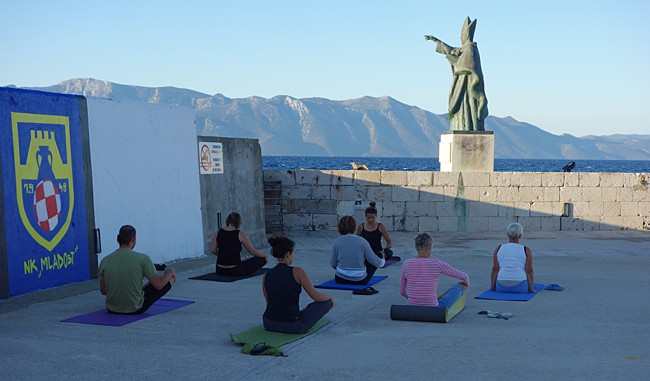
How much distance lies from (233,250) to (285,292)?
3.89m

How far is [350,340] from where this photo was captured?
6.99 m

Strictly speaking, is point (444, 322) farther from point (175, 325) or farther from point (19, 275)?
point (19, 275)

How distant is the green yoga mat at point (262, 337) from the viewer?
6.67m

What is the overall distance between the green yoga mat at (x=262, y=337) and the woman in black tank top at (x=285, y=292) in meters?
0.06

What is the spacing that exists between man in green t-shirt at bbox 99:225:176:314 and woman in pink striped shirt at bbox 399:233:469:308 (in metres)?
2.50

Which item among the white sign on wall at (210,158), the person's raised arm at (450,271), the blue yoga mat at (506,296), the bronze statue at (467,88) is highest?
the bronze statue at (467,88)

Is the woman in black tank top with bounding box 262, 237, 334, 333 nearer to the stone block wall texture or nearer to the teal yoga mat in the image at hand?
the teal yoga mat

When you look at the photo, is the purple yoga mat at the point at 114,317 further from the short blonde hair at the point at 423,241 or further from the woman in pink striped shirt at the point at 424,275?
the short blonde hair at the point at 423,241

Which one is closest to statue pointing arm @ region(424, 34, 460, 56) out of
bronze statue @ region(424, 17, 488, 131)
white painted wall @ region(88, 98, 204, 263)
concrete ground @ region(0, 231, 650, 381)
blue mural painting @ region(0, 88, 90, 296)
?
bronze statue @ region(424, 17, 488, 131)

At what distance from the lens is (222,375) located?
577cm

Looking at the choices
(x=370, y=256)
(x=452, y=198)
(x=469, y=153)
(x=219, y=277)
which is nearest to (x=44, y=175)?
(x=219, y=277)

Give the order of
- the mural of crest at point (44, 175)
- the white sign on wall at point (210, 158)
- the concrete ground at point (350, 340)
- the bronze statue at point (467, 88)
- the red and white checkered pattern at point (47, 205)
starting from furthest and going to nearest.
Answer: the bronze statue at point (467, 88) < the white sign on wall at point (210, 158) < the red and white checkered pattern at point (47, 205) < the mural of crest at point (44, 175) < the concrete ground at point (350, 340)

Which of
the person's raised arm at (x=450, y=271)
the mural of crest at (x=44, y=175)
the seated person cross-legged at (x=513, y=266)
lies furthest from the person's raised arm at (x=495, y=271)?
the mural of crest at (x=44, y=175)

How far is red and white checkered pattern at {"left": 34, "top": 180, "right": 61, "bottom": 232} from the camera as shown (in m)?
9.44
